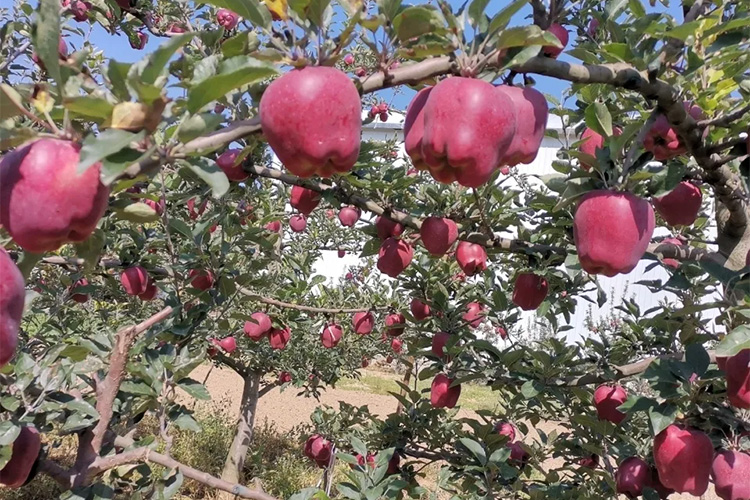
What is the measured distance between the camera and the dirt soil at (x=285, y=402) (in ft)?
26.6

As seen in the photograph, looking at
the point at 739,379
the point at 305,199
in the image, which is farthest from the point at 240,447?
the point at 739,379

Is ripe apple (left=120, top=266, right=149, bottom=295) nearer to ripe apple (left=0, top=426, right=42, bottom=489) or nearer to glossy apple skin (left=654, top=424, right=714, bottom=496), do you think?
ripe apple (left=0, top=426, right=42, bottom=489)

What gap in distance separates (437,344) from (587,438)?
691 mm

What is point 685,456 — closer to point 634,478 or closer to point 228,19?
point 634,478

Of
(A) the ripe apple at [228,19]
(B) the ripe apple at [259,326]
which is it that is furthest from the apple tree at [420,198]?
(B) the ripe apple at [259,326]

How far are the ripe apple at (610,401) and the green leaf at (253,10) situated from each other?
1728mm

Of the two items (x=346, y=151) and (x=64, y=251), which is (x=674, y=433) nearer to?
(x=346, y=151)

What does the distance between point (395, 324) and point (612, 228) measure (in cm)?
188

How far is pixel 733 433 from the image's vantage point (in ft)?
4.92

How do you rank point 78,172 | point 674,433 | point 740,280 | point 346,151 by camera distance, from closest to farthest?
point 78,172, point 346,151, point 740,280, point 674,433

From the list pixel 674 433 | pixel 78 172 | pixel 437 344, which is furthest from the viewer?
pixel 437 344

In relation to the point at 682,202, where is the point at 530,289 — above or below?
below

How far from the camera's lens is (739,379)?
1247 millimetres

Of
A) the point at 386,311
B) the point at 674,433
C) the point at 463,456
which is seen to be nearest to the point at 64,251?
the point at 386,311
